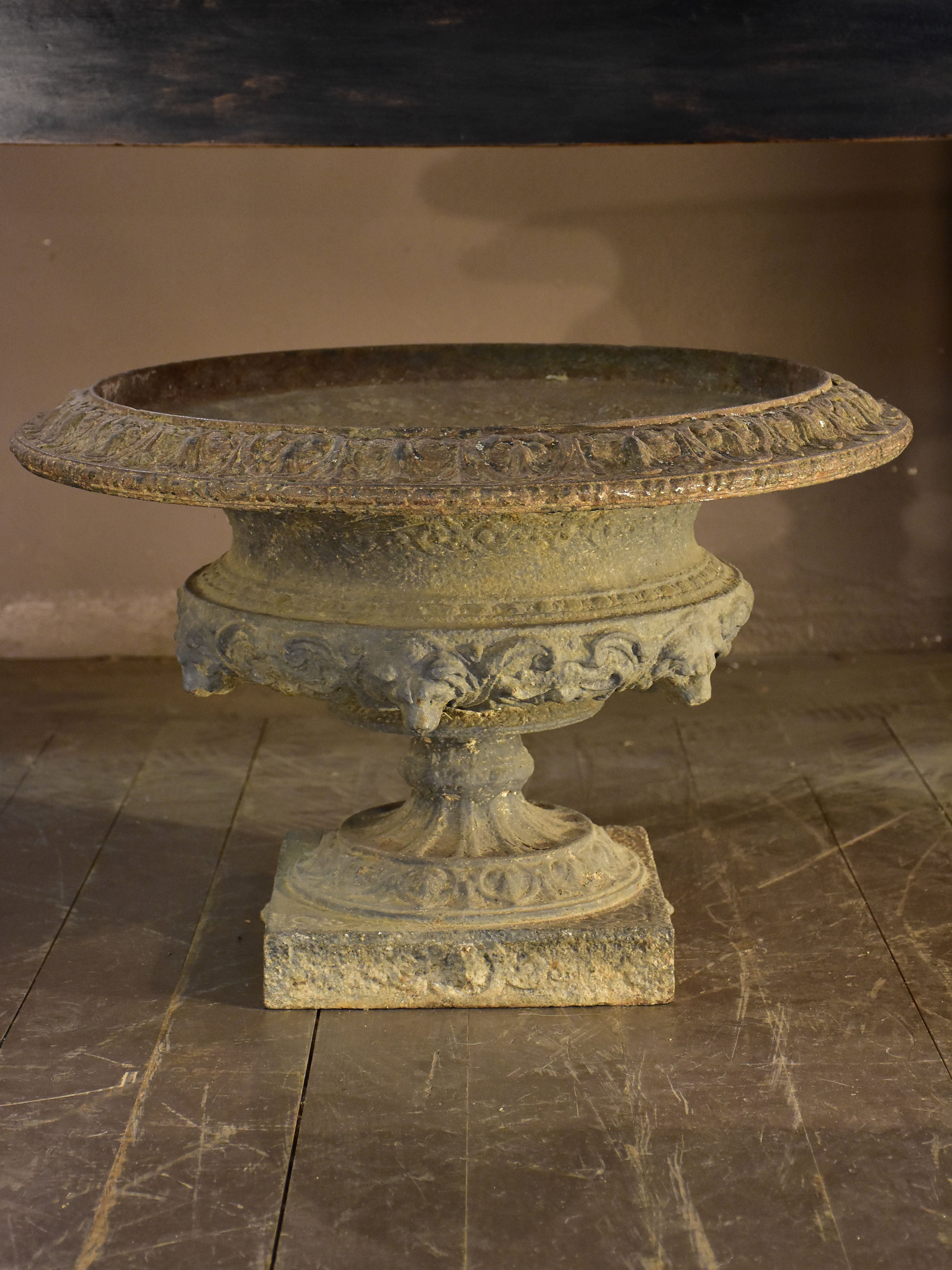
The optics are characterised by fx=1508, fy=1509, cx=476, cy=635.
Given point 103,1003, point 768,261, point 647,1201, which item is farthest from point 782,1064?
point 768,261

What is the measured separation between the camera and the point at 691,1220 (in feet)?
5.79

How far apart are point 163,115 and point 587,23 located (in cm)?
67

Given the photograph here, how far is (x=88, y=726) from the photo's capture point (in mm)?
3494

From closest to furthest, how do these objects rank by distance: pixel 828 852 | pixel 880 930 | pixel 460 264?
pixel 880 930, pixel 828 852, pixel 460 264

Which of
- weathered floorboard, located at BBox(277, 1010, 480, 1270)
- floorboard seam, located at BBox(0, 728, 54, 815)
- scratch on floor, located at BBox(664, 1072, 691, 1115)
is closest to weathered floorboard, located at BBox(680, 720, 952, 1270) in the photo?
scratch on floor, located at BBox(664, 1072, 691, 1115)

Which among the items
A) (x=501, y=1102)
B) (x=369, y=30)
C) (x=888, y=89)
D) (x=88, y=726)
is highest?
(x=369, y=30)

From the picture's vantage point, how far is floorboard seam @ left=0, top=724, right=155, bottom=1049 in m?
2.27

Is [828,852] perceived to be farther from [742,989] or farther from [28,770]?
[28,770]

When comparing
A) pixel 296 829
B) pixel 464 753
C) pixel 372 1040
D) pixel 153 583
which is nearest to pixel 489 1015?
pixel 372 1040

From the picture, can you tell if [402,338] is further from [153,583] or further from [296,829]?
[296,829]

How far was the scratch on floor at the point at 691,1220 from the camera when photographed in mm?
1697

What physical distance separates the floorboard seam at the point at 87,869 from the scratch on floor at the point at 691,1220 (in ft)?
3.17

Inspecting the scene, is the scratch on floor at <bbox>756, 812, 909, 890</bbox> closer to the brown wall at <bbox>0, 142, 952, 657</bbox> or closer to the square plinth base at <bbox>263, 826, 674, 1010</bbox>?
the square plinth base at <bbox>263, 826, 674, 1010</bbox>

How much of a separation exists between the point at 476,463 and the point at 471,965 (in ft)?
2.67
